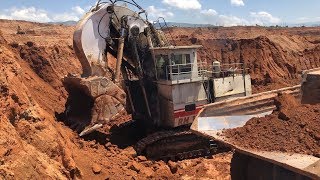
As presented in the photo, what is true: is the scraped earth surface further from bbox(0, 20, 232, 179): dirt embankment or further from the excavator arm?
the excavator arm

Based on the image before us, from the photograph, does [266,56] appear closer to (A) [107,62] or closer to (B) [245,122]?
(A) [107,62]

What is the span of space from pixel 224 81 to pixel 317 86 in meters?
5.03

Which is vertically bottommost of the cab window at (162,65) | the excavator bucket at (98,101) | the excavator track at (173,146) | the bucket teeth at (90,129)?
the excavator track at (173,146)

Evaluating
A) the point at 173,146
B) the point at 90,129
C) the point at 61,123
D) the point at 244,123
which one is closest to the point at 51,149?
the point at 244,123

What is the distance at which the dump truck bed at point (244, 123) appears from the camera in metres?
5.17

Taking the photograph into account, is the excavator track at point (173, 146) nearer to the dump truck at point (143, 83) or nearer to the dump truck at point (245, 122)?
the dump truck at point (143, 83)

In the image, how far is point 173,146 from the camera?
1230 centimetres

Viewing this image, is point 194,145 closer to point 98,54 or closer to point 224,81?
point 224,81

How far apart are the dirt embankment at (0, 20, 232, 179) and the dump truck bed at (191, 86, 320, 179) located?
2527mm

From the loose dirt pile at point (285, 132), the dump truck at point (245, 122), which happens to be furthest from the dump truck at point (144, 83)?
the loose dirt pile at point (285, 132)

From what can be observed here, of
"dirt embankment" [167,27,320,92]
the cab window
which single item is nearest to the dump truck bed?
the cab window

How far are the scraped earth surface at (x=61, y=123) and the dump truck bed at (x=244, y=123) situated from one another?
262 centimetres

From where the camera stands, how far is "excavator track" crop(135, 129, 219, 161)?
39.8 ft

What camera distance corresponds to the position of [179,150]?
1234 cm
